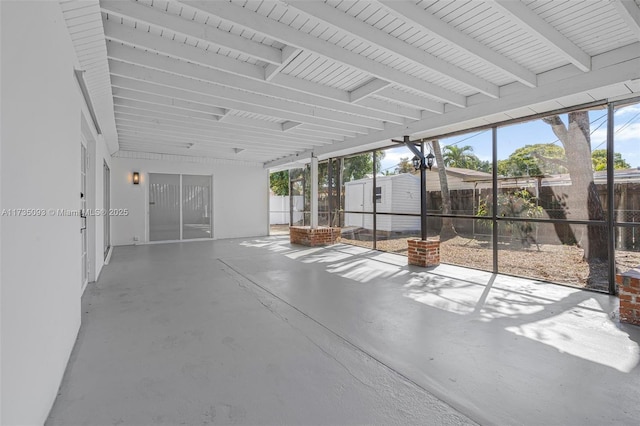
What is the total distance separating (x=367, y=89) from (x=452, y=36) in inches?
60.8

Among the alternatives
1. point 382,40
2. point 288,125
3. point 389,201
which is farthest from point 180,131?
point 389,201

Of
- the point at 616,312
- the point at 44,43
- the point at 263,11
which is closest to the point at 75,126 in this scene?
the point at 44,43

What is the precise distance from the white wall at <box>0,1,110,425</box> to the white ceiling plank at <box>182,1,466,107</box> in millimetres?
1099

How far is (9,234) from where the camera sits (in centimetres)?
133

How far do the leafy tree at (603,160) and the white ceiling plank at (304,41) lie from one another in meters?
2.52

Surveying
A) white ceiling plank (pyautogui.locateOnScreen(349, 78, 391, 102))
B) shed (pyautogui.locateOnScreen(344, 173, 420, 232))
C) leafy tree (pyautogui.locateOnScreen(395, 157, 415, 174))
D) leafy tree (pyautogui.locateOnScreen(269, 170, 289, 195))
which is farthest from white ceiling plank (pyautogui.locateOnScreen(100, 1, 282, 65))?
leafy tree (pyautogui.locateOnScreen(269, 170, 289, 195))

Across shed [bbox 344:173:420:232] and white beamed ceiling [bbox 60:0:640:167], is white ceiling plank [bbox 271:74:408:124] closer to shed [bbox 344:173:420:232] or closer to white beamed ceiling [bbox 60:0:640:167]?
white beamed ceiling [bbox 60:0:640:167]

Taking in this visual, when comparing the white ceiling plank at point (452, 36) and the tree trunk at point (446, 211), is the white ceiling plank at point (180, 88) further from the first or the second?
the tree trunk at point (446, 211)

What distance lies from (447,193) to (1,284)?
7032 mm

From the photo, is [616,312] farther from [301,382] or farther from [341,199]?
[341,199]

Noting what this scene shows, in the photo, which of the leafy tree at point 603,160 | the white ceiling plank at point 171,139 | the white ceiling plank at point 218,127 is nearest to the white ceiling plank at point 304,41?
the leafy tree at point 603,160

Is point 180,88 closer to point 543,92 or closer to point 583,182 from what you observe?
point 543,92

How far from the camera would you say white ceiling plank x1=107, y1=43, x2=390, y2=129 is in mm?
3297

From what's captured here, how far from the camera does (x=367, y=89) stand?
4.33 metres
